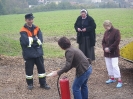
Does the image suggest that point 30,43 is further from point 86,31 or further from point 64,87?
point 86,31

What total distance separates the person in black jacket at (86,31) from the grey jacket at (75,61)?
3.39 metres

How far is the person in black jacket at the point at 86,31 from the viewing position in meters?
9.23

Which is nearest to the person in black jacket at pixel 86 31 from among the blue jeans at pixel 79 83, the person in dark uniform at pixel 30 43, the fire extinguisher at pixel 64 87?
the person in dark uniform at pixel 30 43

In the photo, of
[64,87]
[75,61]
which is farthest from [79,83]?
[75,61]

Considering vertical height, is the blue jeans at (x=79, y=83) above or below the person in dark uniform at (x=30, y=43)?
below

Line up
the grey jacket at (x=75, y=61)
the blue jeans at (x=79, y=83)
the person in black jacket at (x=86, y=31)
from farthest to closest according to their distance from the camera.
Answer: the person in black jacket at (x=86, y=31), the blue jeans at (x=79, y=83), the grey jacket at (x=75, y=61)

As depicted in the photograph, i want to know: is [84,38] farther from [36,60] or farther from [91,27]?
[36,60]

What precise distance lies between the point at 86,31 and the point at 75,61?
3.65 metres

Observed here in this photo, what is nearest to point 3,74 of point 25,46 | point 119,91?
point 25,46

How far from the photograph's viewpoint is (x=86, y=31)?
933 centimetres

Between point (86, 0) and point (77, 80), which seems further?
point (86, 0)

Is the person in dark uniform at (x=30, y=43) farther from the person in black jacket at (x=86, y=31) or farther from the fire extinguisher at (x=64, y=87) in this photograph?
→ the person in black jacket at (x=86, y=31)

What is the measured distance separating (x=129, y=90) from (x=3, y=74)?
3999 millimetres

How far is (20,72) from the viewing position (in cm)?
941
